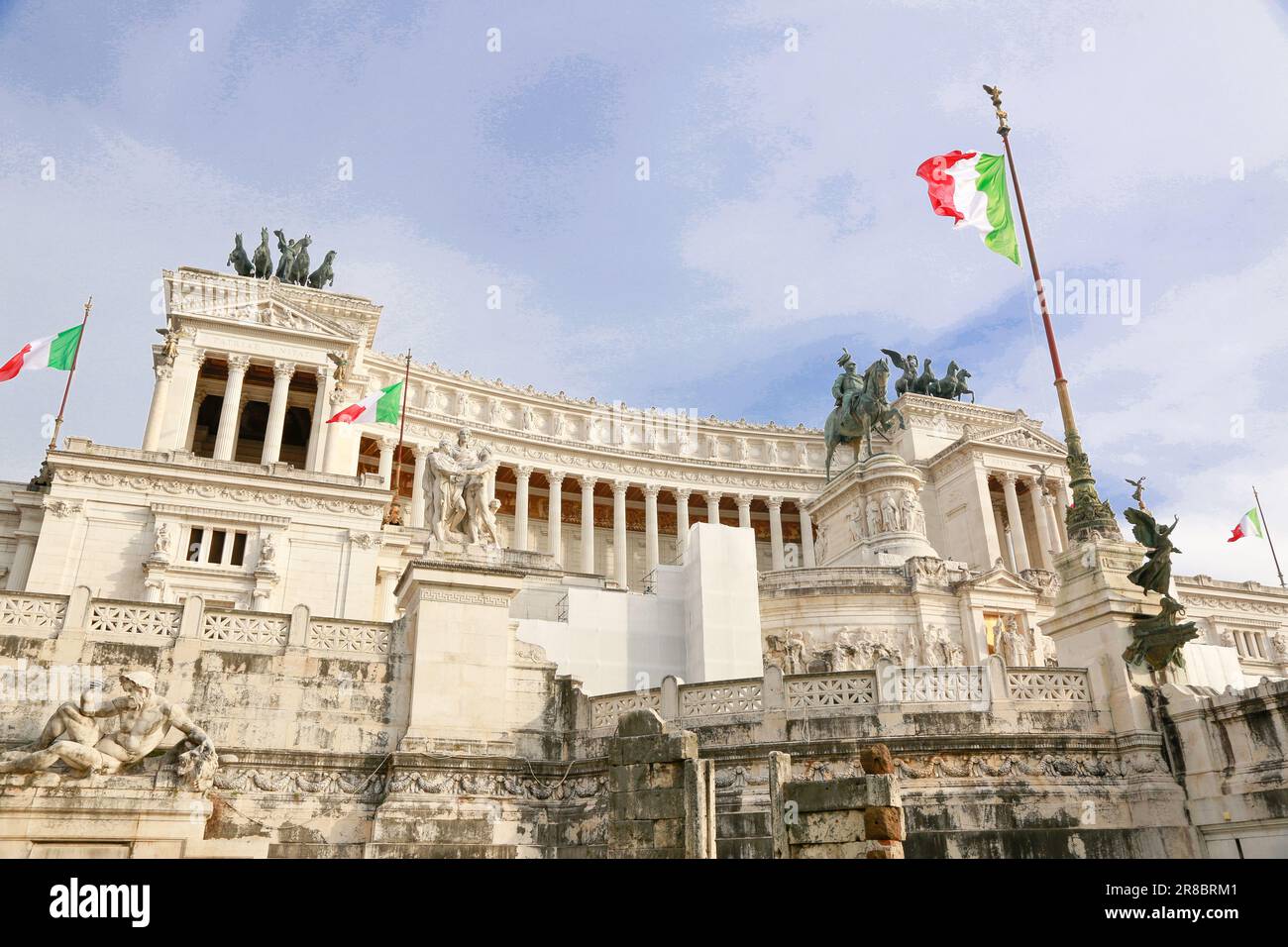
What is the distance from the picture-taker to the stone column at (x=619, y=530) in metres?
70.4

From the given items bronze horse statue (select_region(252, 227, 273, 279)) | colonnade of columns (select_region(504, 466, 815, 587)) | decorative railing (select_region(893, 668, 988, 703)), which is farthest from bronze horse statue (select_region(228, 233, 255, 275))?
decorative railing (select_region(893, 668, 988, 703))

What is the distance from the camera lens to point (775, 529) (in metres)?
79.7

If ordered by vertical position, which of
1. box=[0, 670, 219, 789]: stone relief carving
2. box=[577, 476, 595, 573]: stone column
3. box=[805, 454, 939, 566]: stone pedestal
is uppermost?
box=[577, 476, 595, 573]: stone column

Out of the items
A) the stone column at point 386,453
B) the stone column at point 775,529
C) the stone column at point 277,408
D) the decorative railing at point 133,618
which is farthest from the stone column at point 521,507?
the decorative railing at point 133,618

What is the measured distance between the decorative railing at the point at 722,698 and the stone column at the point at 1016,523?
62.4m

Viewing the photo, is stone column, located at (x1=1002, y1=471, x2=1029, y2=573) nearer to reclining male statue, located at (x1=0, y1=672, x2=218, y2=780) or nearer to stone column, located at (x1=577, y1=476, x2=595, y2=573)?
stone column, located at (x1=577, y1=476, x2=595, y2=573)

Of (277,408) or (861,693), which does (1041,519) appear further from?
(861,693)

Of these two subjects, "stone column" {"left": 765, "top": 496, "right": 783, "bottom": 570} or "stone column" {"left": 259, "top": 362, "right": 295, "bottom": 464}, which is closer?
"stone column" {"left": 259, "top": 362, "right": 295, "bottom": 464}

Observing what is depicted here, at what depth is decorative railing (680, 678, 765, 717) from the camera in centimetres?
1800

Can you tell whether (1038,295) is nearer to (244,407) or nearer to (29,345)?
(29,345)

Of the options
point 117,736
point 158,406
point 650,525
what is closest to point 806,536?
point 650,525

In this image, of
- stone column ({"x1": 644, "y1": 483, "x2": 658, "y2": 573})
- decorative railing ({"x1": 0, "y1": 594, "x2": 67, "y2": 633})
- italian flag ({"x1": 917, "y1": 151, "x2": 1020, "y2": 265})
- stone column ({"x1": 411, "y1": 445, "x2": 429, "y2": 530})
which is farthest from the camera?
stone column ({"x1": 644, "y1": 483, "x2": 658, "y2": 573})

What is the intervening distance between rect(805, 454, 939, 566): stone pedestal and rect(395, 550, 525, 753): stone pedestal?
24855mm
